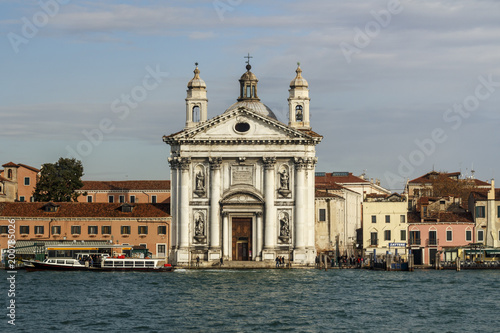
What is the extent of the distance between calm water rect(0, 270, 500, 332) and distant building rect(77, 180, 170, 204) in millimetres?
29738

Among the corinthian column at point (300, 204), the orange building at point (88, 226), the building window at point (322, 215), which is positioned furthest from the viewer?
the building window at point (322, 215)

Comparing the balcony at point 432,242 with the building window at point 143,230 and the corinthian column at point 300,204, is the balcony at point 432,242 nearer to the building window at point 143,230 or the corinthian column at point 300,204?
the corinthian column at point 300,204

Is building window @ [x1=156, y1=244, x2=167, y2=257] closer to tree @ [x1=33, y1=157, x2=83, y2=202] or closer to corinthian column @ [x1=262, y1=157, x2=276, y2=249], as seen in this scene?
corinthian column @ [x1=262, y1=157, x2=276, y2=249]

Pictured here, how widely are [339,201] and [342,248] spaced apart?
360cm

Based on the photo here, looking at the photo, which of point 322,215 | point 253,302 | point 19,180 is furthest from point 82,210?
point 253,302

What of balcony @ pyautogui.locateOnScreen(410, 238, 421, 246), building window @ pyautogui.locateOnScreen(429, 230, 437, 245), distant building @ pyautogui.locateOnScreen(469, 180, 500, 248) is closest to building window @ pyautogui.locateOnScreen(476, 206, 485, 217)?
distant building @ pyautogui.locateOnScreen(469, 180, 500, 248)

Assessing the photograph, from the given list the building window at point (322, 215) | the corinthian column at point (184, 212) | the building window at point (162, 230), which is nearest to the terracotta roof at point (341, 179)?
the building window at point (322, 215)

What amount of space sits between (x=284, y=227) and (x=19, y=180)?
29.4 m

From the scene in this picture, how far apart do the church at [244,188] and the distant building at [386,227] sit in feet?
26.6

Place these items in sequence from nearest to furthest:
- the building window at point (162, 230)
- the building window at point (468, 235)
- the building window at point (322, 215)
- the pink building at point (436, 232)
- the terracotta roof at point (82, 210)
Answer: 1. the terracotta roof at point (82, 210)
2. the building window at point (162, 230)
3. the building window at point (468, 235)
4. the pink building at point (436, 232)
5. the building window at point (322, 215)

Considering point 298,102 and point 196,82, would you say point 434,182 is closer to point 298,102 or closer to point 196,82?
point 298,102

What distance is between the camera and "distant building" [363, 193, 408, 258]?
78125 millimetres

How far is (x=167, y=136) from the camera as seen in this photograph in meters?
71.9

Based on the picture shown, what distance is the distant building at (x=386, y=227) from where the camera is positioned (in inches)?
3076
